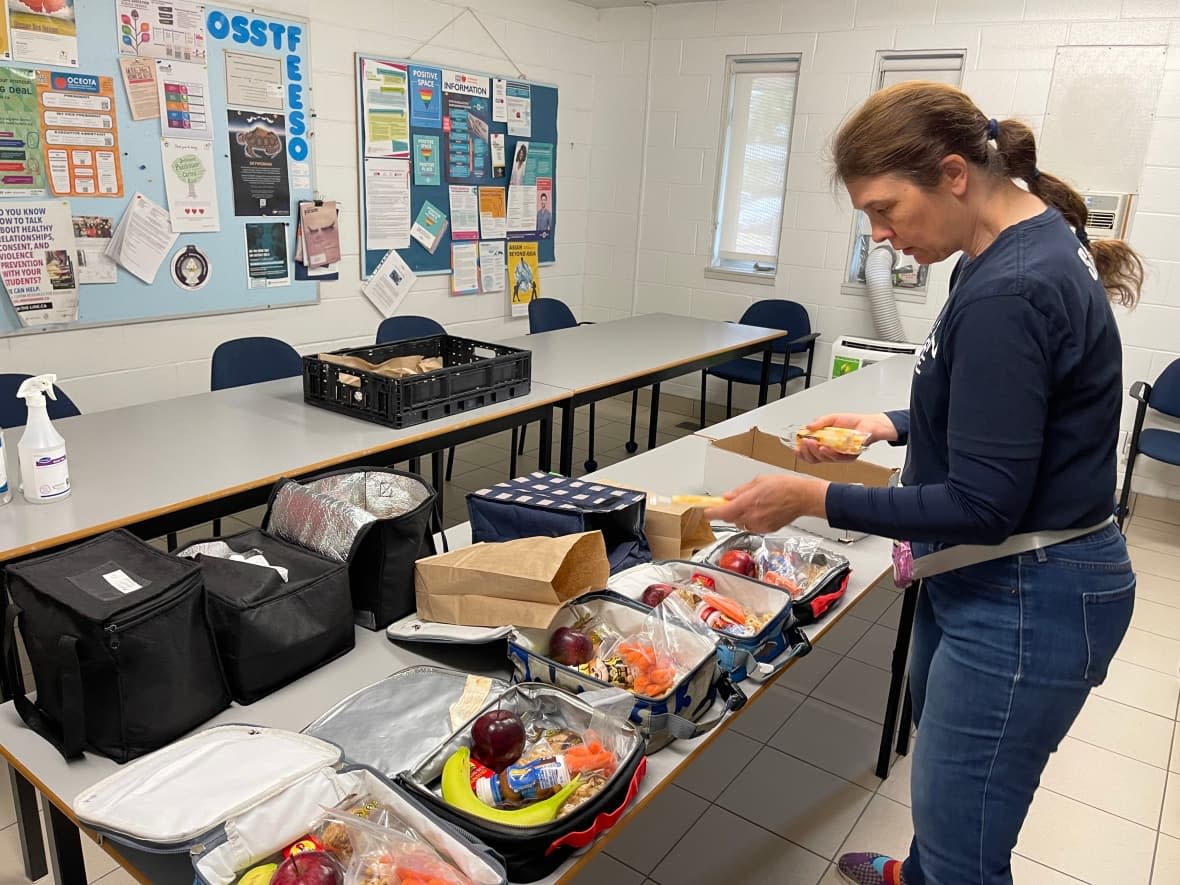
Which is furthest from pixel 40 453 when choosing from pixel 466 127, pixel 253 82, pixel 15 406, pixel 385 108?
pixel 466 127

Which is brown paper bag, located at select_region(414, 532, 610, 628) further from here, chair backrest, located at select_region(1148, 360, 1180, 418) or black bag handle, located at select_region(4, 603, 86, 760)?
chair backrest, located at select_region(1148, 360, 1180, 418)

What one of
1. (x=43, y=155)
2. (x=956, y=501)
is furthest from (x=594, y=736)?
(x=43, y=155)

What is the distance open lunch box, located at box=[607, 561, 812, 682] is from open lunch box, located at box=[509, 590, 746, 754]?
39mm

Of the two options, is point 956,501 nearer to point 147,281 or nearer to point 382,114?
point 147,281

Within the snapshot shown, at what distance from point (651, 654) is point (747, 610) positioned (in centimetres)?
29

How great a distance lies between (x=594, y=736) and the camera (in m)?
1.22

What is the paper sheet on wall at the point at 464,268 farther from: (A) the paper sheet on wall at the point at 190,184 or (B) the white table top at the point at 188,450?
(B) the white table top at the point at 188,450

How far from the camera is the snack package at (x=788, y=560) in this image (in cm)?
173

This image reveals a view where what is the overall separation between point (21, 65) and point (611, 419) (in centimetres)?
372

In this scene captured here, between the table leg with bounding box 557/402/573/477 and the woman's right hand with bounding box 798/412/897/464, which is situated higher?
the woman's right hand with bounding box 798/412/897/464

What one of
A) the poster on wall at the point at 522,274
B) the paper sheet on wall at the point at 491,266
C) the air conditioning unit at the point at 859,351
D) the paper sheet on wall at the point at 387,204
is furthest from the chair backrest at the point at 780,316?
the paper sheet on wall at the point at 387,204

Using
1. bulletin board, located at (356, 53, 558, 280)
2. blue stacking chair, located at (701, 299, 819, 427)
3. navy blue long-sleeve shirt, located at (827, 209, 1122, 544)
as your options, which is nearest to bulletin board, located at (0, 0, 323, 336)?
bulletin board, located at (356, 53, 558, 280)

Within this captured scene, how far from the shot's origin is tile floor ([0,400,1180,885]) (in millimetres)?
2021

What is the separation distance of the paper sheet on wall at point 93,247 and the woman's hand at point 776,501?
126 inches
